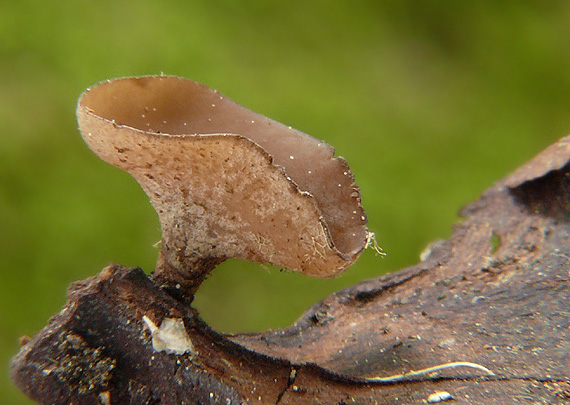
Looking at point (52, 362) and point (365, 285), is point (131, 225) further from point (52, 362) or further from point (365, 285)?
point (52, 362)

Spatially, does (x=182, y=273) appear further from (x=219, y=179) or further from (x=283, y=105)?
(x=283, y=105)

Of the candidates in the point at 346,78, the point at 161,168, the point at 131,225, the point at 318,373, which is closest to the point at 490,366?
the point at 318,373

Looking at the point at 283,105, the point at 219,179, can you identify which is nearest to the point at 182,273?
the point at 219,179

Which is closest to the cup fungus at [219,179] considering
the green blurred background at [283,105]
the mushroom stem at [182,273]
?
the mushroom stem at [182,273]

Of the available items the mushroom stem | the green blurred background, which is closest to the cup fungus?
the mushroom stem

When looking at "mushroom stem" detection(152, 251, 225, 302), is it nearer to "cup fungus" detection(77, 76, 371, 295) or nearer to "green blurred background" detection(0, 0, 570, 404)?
"cup fungus" detection(77, 76, 371, 295)
